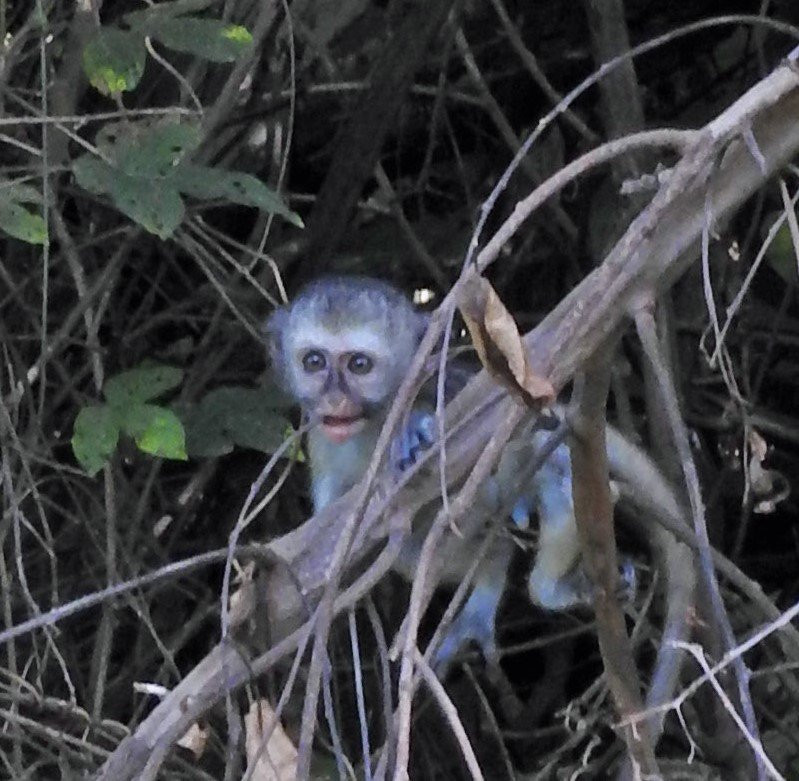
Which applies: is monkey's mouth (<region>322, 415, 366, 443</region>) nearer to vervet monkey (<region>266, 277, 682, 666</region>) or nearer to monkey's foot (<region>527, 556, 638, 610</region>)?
vervet monkey (<region>266, 277, 682, 666</region>)

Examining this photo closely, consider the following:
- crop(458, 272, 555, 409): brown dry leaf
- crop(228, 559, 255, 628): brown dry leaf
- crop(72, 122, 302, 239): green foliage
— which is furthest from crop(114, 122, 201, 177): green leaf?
crop(458, 272, 555, 409): brown dry leaf

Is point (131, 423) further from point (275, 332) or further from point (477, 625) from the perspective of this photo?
point (477, 625)

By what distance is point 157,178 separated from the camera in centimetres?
240

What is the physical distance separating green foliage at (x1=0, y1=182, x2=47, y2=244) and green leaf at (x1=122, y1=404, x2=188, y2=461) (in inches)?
13.4

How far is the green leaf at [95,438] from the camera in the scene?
250 centimetres

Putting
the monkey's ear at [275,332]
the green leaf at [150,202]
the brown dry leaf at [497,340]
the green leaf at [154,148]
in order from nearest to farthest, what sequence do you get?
the brown dry leaf at [497,340], the green leaf at [150,202], the green leaf at [154,148], the monkey's ear at [275,332]

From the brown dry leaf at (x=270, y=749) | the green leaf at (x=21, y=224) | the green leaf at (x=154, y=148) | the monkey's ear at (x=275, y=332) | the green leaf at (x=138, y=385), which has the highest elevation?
the green leaf at (x=154, y=148)

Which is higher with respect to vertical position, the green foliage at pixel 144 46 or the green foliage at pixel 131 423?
the green foliage at pixel 144 46

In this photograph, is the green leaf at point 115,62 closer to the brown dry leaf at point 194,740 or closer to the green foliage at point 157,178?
the green foliage at point 157,178

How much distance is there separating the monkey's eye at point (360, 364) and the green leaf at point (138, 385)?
0.36 m

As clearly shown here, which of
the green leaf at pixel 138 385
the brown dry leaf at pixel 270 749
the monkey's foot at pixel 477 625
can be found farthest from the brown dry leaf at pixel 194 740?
the monkey's foot at pixel 477 625

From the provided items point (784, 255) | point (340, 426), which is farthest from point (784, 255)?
point (340, 426)

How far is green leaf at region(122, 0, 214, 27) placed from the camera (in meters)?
2.61

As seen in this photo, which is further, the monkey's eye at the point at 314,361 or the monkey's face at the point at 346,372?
the monkey's eye at the point at 314,361
